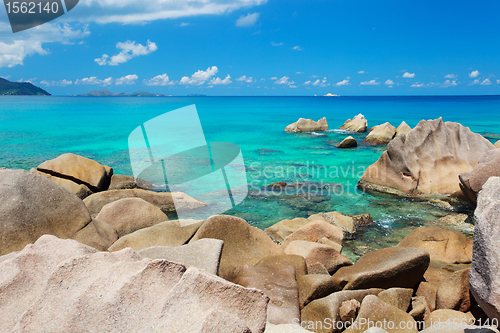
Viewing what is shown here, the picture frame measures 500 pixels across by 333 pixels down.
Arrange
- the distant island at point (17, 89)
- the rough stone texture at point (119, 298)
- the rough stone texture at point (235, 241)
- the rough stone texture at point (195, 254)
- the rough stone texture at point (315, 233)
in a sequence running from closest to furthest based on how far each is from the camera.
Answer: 1. the rough stone texture at point (119, 298)
2. the rough stone texture at point (195, 254)
3. the rough stone texture at point (235, 241)
4. the rough stone texture at point (315, 233)
5. the distant island at point (17, 89)

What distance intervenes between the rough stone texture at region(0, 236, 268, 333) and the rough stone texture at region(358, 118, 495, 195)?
33.2 feet

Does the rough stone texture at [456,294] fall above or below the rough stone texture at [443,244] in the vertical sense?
above

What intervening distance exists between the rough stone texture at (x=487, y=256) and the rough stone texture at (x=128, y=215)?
558 cm

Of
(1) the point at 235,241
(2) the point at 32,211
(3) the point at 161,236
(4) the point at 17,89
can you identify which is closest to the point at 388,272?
(1) the point at 235,241

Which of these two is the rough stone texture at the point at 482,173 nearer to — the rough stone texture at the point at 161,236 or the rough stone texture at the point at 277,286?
the rough stone texture at the point at 277,286

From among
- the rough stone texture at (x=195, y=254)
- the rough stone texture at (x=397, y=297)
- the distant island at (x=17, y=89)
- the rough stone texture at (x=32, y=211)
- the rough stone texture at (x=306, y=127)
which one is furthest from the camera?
the distant island at (x=17, y=89)

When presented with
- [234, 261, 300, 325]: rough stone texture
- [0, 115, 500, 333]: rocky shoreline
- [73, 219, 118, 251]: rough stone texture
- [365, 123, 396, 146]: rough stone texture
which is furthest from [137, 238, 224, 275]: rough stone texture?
[365, 123, 396, 146]: rough stone texture

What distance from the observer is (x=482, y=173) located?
7836mm

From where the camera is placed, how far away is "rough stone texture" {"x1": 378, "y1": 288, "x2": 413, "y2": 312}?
12.4 ft

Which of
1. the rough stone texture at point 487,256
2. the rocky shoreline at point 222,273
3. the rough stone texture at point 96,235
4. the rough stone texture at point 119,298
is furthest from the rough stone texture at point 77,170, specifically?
the rough stone texture at point 487,256

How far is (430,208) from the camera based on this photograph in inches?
372

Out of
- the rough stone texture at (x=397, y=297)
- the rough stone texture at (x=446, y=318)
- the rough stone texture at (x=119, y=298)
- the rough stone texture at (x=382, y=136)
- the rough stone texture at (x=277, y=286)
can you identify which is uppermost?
the rough stone texture at (x=119, y=298)

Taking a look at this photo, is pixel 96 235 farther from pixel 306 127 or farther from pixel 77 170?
pixel 306 127

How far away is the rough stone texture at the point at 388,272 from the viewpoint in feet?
13.1
